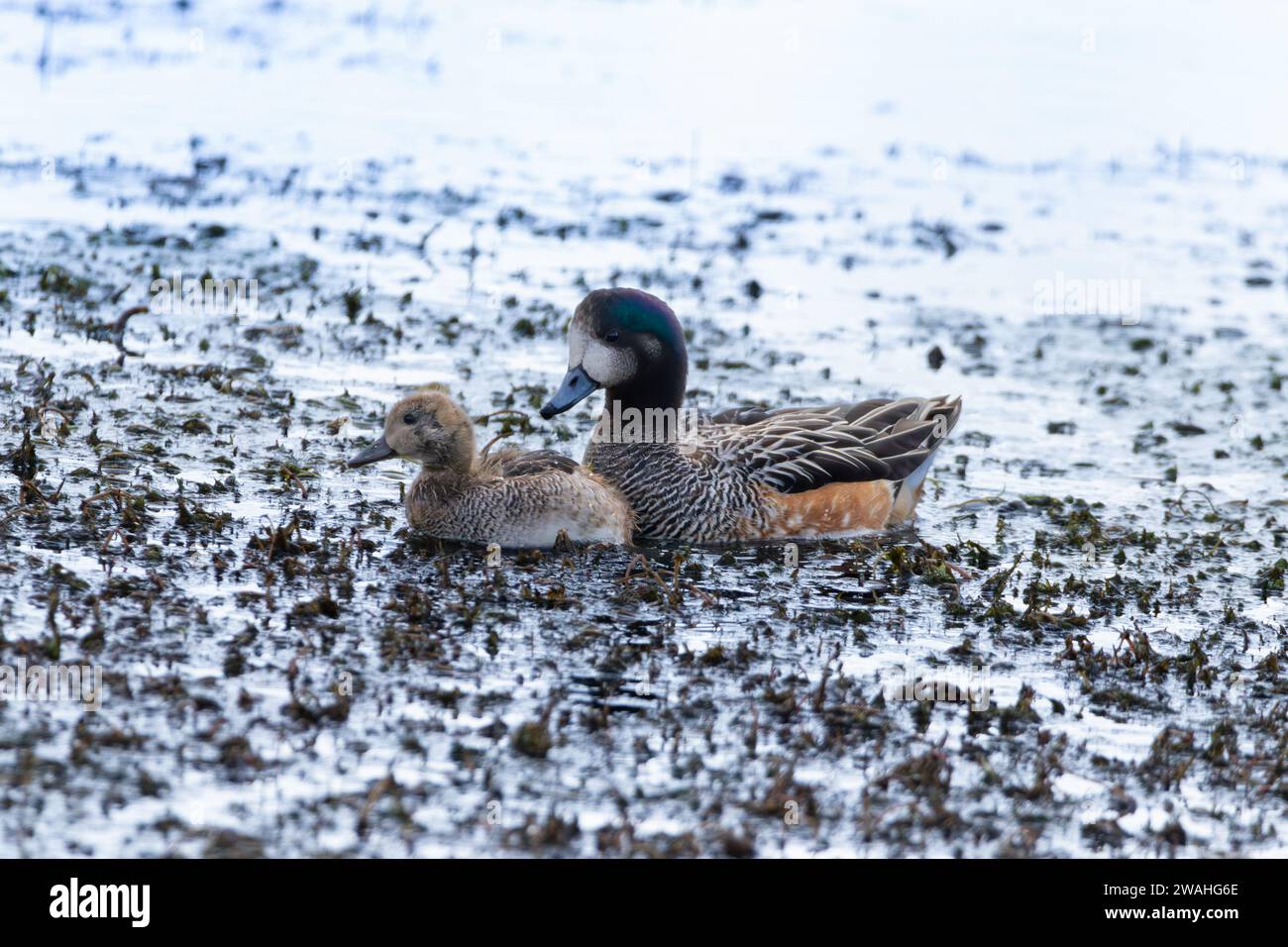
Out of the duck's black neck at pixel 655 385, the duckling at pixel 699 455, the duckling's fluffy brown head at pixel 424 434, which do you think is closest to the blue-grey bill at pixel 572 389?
the duckling at pixel 699 455

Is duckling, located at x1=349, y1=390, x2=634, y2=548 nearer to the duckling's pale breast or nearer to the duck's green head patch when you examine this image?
the duckling's pale breast

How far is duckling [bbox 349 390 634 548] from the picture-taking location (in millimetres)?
8805

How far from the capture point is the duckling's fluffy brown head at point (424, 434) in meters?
8.82

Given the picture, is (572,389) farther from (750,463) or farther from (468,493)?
(750,463)

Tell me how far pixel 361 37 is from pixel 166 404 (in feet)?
66.5

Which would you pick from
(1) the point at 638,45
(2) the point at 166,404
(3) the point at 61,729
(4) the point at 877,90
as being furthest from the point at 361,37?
(3) the point at 61,729

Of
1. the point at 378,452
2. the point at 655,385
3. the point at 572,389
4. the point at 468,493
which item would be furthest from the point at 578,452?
the point at 378,452

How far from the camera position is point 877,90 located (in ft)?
96.7

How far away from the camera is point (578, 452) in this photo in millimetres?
11156

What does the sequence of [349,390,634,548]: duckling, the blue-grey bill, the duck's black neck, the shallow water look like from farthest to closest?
the duck's black neck → the blue-grey bill → [349,390,634,548]: duckling → the shallow water

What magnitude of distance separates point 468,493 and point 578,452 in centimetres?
235

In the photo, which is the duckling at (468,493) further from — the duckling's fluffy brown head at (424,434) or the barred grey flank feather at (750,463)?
the barred grey flank feather at (750,463)

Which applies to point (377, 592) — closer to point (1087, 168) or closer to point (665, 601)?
point (665, 601)

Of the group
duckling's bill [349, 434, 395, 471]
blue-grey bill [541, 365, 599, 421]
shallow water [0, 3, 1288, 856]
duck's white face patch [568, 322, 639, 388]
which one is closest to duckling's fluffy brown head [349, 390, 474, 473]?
duckling's bill [349, 434, 395, 471]
